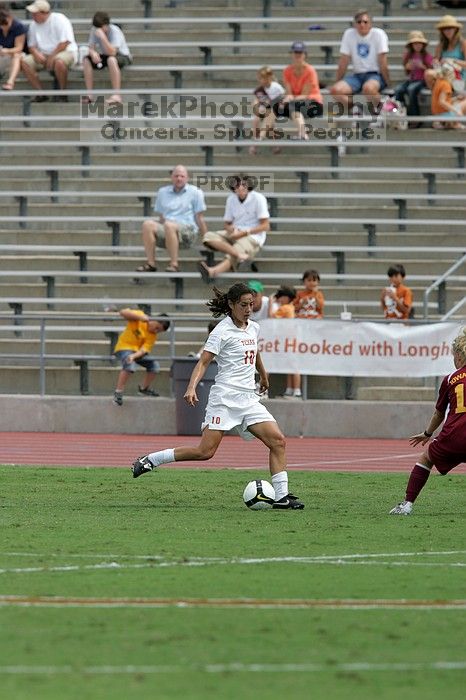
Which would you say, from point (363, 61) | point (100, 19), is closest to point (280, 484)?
point (363, 61)

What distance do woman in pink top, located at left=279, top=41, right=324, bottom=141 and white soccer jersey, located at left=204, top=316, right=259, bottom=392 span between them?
13.8m

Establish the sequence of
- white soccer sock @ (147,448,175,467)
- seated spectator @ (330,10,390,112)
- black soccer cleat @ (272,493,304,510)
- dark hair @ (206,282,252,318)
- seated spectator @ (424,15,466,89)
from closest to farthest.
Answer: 1. dark hair @ (206,282,252,318)
2. black soccer cleat @ (272,493,304,510)
3. white soccer sock @ (147,448,175,467)
4. seated spectator @ (424,15,466,89)
5. seated spectator @ (330,10,390,112)

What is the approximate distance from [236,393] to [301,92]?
1434cm

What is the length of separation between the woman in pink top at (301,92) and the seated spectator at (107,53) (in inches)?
134

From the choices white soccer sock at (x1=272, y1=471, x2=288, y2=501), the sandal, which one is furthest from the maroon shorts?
the sandal

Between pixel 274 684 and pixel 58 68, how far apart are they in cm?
2317

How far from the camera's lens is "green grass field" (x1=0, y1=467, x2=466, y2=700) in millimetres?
6344

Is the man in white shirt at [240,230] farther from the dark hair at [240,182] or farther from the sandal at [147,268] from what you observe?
the sandal at [147,268]

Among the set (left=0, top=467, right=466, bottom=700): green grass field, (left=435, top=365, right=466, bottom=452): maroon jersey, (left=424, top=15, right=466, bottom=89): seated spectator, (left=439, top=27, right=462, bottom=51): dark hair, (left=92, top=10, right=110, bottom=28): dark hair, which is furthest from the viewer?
(left=92, top=10, right=110, bottom=28): dark hair

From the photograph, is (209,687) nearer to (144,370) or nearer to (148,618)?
(148,618)

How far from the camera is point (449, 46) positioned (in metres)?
25.8

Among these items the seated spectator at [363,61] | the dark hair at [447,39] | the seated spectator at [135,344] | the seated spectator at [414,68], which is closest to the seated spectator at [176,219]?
the seated spectator at [135,344]

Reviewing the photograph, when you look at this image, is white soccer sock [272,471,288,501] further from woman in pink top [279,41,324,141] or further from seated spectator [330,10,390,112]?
seated spectator [330,10,390,112]

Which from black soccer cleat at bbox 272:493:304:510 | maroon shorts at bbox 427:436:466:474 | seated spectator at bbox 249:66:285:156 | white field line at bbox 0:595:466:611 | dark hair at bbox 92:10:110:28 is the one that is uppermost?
dark hair at bbox 92:10:110:28
